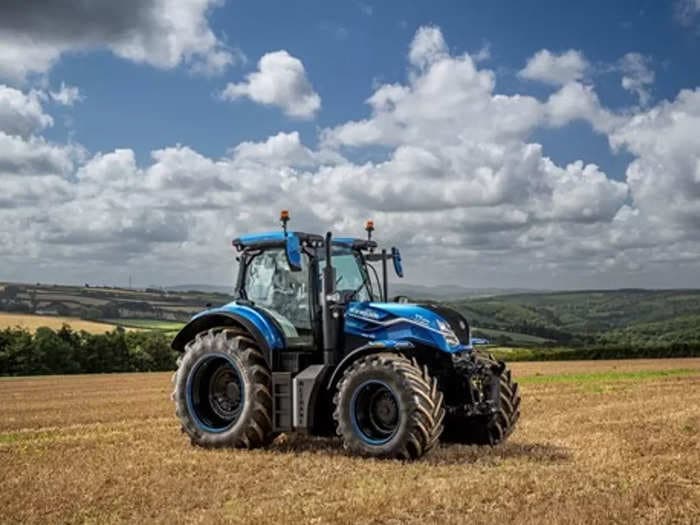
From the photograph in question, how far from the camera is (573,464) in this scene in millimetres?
10102

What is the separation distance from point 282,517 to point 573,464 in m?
4.12

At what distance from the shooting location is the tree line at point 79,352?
58031 millimetres

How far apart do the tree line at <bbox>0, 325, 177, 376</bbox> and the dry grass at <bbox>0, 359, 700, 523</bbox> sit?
4575cm

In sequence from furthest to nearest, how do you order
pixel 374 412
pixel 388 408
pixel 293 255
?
pixel 293 255 < pixel 374 412 < pixel 388 408

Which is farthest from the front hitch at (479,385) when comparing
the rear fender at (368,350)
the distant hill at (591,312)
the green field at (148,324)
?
the distant hill at (591,312)

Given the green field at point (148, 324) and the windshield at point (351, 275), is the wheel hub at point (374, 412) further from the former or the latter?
the green field at point (148, 324)

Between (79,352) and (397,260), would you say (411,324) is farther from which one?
(79,352)

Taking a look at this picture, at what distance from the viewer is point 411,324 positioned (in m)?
11.1

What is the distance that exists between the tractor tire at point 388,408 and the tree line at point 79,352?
50749 mm

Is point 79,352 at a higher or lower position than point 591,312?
lower

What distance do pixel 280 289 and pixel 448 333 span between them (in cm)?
250

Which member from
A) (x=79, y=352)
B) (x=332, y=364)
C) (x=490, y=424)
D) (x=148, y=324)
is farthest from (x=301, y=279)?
(x=148, y=324)

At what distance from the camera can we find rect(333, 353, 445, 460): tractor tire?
10117 millimetres

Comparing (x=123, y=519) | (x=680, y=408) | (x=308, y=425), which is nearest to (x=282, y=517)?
(x=123, y=519)
